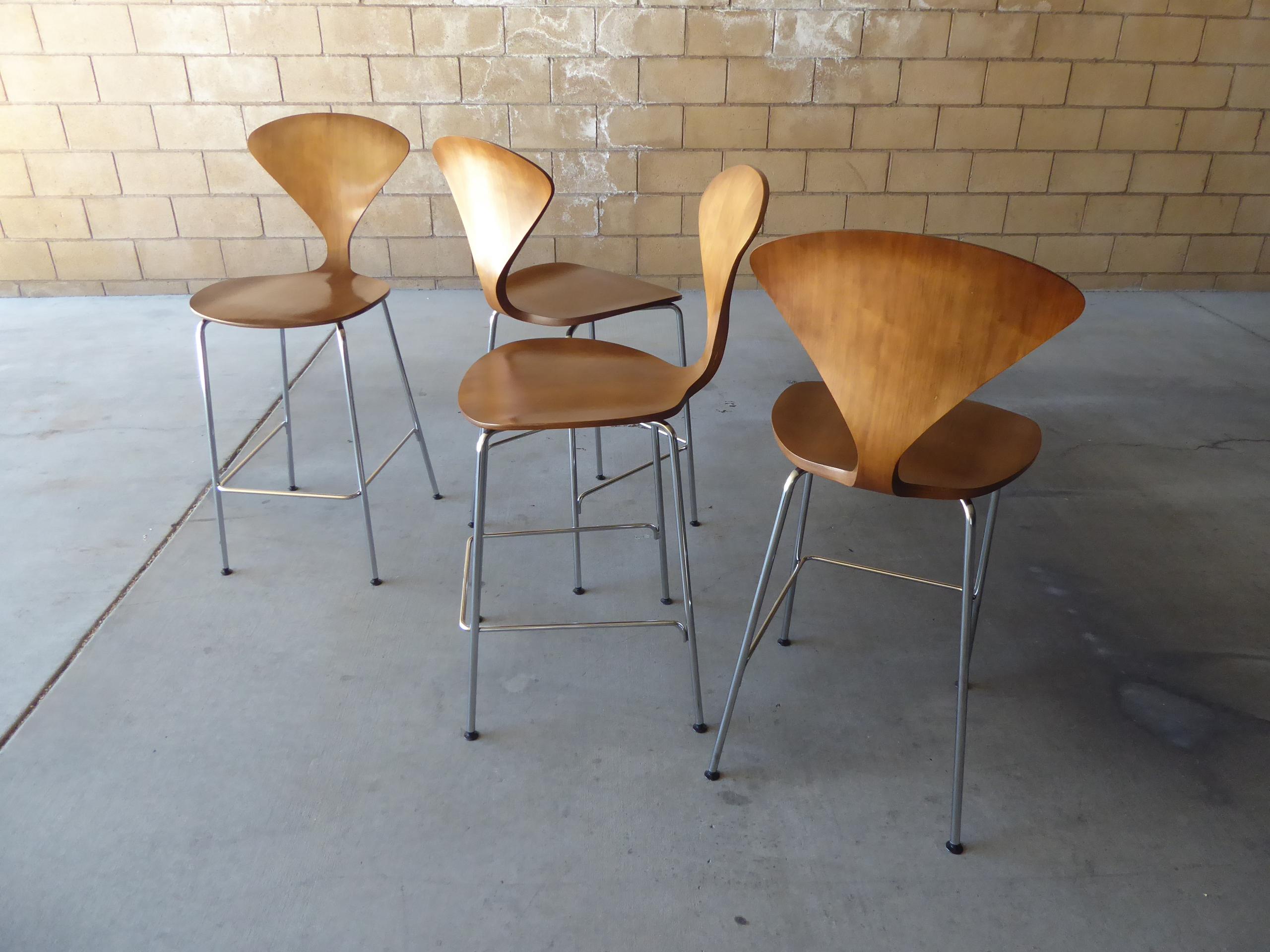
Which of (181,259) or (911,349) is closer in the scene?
(911,349)

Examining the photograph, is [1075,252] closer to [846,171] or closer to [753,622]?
[846,171]

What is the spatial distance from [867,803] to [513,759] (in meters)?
0.65

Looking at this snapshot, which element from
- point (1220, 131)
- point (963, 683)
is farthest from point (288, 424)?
point (1220, 131)

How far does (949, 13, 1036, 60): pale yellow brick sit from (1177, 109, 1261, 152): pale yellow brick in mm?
914

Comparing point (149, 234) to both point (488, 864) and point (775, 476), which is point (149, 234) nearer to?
point (775, 476)

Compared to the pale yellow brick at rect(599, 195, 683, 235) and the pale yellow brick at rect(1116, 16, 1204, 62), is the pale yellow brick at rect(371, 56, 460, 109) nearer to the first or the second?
the pale yellow brick at rect(599, 195, 683, 235)

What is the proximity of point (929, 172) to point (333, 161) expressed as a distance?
305 centimetres

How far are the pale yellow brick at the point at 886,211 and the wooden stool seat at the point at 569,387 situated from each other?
2.88m

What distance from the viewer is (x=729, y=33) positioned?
4.06 metres

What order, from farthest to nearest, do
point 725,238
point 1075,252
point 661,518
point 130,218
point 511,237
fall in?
point 1075,252 < point 130,218 < point 511,237 < point 661,518 < point 725,238

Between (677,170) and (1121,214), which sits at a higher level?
(677,170)

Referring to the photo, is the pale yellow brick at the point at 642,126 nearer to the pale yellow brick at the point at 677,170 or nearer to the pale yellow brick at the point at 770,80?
the pale yellow brick at the point at 677,170

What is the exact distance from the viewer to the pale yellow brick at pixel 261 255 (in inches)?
172

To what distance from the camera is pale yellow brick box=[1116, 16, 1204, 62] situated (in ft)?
13.5
